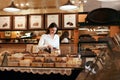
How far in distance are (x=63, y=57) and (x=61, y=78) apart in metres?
0.31

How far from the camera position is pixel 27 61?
321 cm

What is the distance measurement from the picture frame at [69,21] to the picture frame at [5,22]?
1.66 meters

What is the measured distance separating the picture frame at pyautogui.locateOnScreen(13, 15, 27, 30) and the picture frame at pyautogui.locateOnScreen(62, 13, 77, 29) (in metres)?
1.19

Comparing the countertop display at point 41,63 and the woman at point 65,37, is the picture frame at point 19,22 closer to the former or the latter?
the woman at point 65,37

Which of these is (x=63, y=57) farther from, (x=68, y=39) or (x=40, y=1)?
(x=40, y=1)

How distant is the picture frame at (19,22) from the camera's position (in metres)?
7.45

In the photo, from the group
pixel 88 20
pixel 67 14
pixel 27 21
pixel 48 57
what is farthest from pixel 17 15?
pixel 48 57

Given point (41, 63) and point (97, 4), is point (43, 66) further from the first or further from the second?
point (97, 4)

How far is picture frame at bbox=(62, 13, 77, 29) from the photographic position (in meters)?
7.14

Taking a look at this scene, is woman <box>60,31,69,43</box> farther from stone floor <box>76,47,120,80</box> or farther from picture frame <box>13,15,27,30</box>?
stone floor <box>76,47,120,80</box>

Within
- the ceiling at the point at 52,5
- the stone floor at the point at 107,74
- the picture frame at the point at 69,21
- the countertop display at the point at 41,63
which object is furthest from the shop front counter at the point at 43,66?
the ceiling at the point at 52,5

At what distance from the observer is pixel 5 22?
24.9ft

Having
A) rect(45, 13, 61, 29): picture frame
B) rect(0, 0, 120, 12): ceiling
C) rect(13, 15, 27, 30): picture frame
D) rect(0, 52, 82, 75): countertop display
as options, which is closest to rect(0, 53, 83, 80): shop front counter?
rect(0, 52, 82, 75): countertop display

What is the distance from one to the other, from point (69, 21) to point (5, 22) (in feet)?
6.53
